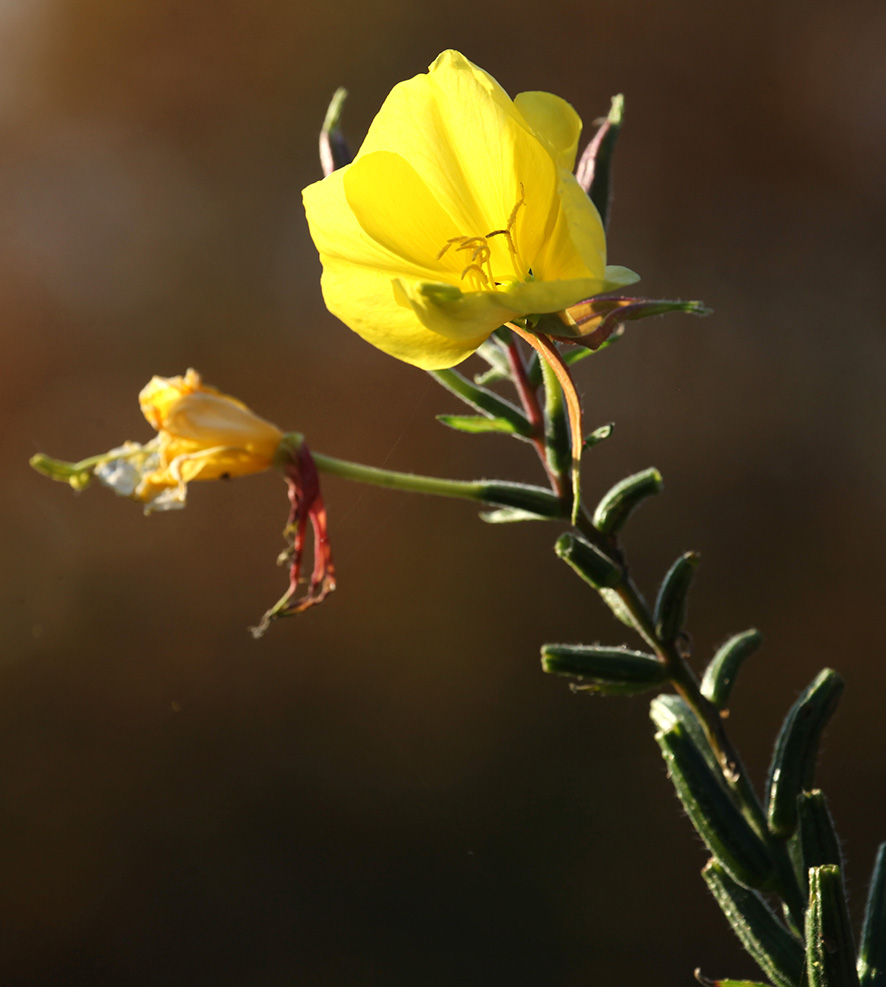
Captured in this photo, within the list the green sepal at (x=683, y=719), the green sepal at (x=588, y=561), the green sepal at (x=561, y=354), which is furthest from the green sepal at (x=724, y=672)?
the green sepal at (x=561, y=354)

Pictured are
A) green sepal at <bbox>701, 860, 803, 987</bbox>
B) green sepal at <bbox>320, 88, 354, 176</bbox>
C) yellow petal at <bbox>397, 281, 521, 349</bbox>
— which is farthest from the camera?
green sepal at <bbox>320, 88, 354, 176</bbox>

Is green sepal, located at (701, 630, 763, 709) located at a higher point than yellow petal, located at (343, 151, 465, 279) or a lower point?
lower

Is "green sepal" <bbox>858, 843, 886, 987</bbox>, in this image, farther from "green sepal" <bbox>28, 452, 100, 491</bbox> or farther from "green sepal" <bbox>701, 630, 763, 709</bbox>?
"green sepal" <bbox>28, 452, 100, 491</bbox>

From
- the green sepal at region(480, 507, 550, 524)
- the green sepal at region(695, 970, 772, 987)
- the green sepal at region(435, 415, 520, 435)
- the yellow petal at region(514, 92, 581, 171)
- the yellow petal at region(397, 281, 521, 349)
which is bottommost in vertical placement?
the green sepal at region(695, 970, 772, 987)

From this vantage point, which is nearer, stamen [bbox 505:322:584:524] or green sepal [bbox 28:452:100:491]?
stamen [bbox 505:322:584:524]

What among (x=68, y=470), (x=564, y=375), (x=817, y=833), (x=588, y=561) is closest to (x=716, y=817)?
(x=817, y=833)

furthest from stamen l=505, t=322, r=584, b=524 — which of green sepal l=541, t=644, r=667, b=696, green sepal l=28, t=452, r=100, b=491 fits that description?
green sepal l=28, t=452, r=100, b=491
